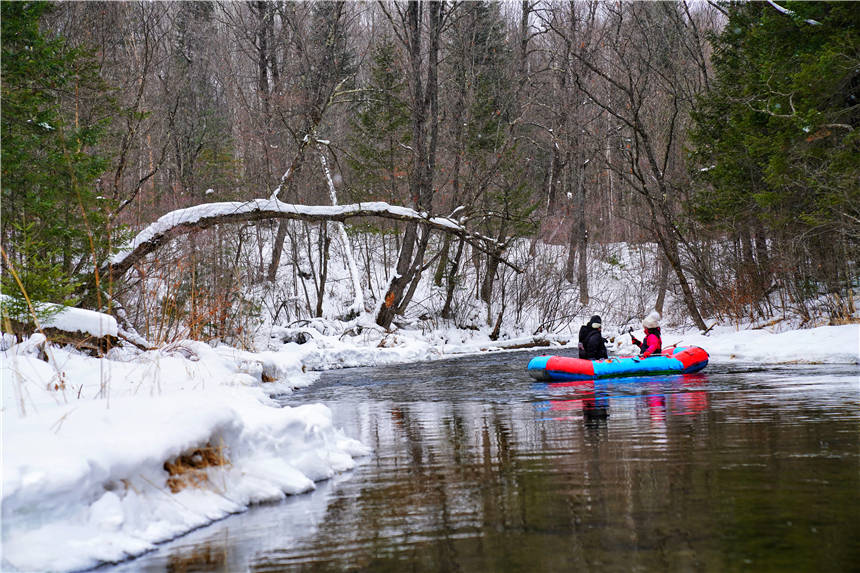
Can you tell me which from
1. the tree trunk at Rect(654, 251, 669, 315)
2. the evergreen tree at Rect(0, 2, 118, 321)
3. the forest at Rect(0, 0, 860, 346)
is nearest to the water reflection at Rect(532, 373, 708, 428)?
the forest at Rect(0, 0, 860, 346)

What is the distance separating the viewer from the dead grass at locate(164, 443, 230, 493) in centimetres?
447

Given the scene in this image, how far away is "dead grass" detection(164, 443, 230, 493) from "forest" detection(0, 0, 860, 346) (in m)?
2.98

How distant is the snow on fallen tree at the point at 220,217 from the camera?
1312 cm

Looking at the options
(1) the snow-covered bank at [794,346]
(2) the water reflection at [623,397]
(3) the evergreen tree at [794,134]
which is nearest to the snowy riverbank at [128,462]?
(2) the water reflection at [623,397]

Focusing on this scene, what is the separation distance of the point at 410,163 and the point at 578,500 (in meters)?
21.6

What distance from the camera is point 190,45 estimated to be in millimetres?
34031

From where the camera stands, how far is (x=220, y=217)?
1396 centimetres

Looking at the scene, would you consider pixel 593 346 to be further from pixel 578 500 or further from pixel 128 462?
pixel 128 462

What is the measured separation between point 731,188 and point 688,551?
18865 millimetres

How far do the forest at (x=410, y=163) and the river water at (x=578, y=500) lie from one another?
394cm

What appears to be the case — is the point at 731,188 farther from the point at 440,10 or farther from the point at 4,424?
the point at 4,424

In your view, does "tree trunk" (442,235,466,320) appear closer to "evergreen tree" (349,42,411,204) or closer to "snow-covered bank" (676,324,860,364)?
"evergreen tree" (349,42,411,204)

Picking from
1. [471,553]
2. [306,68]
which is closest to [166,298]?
[471,553]

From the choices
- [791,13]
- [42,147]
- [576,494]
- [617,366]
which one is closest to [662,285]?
[791,13]
